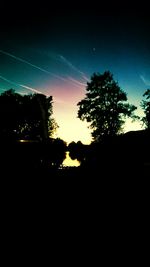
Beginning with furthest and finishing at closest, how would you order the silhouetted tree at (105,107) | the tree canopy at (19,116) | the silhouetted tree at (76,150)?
the tree canopy at (19,116) < the silhouetted tree at (105,107) < the silhouetted tree at (76,150)

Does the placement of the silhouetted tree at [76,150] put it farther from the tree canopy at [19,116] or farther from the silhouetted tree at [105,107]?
the tree canopy at [19,116]

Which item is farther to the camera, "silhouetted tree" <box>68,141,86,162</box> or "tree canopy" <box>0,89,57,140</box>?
"tree canopy" <box>0,89,57,140</box>

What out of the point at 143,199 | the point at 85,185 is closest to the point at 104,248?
the point at 143,199

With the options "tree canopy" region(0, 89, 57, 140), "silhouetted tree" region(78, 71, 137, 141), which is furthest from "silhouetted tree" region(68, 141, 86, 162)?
"tree canopy" region(0, 89, 57, 140)

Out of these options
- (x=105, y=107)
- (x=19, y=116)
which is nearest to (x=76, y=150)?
(x=105, y=107)

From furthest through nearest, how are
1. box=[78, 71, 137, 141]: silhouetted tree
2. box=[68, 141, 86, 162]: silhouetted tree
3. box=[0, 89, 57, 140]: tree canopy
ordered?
box=[0, 89, 57, 140]: tree canopy < box=[78, 71, 137, 141]: silhouetted tree < box=[68, 141, 86, 162]: silhouetted tree

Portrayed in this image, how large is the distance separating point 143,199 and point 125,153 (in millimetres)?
5453

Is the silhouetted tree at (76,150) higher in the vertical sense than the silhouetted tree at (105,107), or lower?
lower

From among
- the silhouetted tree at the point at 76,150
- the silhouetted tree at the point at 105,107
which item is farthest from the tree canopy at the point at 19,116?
the silhouetted tree at the point at 76,150

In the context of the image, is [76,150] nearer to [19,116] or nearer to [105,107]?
[105,107]

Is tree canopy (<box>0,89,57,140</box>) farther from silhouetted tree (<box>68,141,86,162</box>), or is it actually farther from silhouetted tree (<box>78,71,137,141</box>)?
silhouetted tree (<box>68,141,86,162</box>)

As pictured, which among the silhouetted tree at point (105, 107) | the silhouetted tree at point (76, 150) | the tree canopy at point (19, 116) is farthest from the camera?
the tree canopy at point (19, 116)

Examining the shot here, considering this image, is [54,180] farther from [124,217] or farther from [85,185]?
[124,217]

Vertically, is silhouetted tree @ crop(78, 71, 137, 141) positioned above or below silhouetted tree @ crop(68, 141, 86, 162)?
above
